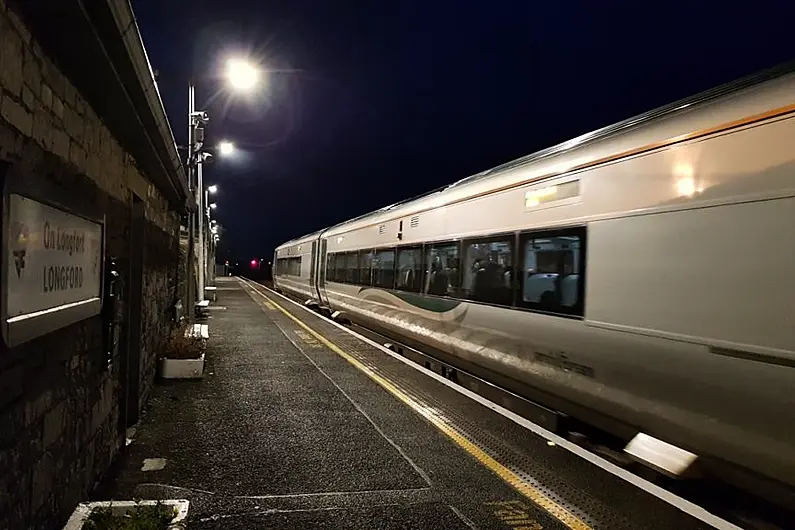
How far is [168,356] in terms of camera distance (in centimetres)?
870

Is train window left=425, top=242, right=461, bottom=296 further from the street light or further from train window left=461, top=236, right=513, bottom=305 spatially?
the street light

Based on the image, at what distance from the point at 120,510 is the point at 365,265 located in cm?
1075

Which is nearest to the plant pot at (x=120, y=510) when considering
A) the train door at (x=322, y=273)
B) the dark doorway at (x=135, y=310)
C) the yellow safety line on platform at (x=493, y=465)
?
the dark doorway at (x=135, y=310)

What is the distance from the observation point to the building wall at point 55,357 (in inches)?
104

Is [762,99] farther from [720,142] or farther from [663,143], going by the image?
[663,143]

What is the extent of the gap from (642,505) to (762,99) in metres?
2.71

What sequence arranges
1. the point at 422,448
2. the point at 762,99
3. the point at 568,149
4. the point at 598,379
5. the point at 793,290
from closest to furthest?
1. the point at 793,290
2. the point at 762,99
3. the point at 598,379
4. the point at 422,448
5. the point at 568,149

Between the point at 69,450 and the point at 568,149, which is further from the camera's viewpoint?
the point at 568,149

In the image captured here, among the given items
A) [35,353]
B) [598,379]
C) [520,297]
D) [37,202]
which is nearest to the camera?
[37,202]

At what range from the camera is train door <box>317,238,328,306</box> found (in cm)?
2043

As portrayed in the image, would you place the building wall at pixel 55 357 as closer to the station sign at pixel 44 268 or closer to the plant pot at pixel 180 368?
the station sign at pixel 44 268

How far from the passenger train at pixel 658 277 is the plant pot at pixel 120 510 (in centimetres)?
315

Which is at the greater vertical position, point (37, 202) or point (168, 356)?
point (37, 202)

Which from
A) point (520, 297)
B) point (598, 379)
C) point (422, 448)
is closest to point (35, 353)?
point (422, 448)
